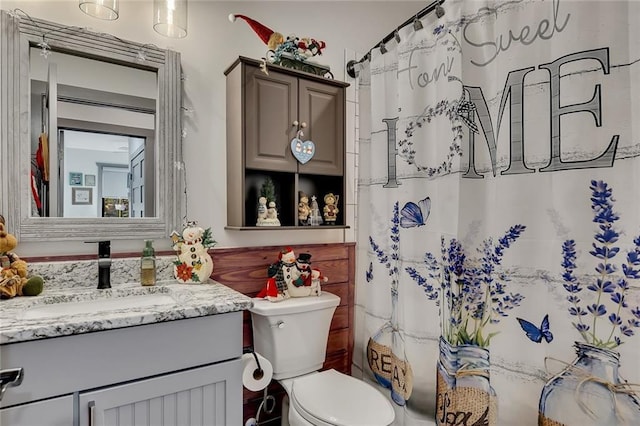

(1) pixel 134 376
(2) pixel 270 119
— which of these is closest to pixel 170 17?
(2) pixel 270 119

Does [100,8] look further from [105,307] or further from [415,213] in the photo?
[415,213]

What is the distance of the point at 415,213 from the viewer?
57.6 inches

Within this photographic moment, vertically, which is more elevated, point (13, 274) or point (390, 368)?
point (13, 274)

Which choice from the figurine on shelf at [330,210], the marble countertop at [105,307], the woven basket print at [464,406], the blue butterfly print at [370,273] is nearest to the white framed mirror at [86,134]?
the marble countertop at [105,307]

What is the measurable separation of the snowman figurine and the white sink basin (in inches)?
5.4

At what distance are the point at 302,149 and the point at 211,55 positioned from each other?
0.61 meters

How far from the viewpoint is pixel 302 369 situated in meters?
1.68

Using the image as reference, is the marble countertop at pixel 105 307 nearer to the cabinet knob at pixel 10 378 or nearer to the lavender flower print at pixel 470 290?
the cabinet knob at pixel 10 378

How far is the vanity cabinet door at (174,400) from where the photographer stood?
981mm

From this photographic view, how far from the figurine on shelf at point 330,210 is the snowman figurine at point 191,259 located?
69cm

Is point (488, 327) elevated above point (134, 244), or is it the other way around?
point (134, 244)

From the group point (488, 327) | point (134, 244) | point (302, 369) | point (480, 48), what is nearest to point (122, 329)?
point (134, 244)

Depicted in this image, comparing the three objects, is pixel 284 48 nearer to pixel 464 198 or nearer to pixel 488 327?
pixel 464 198

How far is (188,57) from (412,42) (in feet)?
3.25
